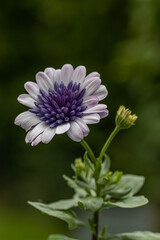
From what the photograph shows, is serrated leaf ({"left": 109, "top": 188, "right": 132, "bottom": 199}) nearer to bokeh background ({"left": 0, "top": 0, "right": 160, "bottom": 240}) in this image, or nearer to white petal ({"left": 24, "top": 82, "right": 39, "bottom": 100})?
white petal ({"left": 24, "top": 82, "right": 39, "bottom": 100})

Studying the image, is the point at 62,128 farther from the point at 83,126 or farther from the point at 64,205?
the point at 64,205

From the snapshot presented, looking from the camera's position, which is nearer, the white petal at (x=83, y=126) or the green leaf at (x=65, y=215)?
the white petal at (x=83, y=126)

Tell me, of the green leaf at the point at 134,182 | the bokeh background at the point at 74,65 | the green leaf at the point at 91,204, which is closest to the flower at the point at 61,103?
the green leaf at the point at 91,204

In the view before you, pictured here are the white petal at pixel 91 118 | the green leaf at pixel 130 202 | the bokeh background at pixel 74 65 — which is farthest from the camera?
the bokeh background at pixel 74 65

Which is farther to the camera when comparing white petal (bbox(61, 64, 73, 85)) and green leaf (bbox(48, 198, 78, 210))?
green leaf (bbox(48, 198, 78, 210))

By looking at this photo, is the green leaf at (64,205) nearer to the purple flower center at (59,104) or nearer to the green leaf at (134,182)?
the green leaf at (134,182)

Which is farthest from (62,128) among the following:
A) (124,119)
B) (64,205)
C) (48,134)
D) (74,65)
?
(74,65)

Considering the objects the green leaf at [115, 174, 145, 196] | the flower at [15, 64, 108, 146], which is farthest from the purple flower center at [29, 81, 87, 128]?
the green leaf at [115, 174, 145, 196]
